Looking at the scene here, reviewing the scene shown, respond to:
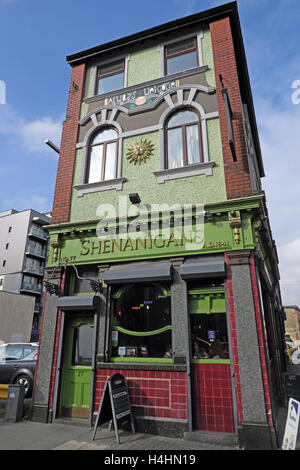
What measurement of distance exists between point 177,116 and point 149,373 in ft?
23.5

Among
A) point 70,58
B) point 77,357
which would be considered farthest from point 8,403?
point 70,58

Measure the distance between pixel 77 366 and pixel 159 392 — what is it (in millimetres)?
2393

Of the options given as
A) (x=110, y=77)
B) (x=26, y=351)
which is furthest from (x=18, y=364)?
(x=110, y=77)

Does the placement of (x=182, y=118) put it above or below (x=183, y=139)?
above

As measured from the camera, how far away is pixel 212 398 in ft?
20.8

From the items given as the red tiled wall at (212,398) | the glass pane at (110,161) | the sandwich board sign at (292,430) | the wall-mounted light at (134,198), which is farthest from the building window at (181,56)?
the sandwich board sign at (292,430)

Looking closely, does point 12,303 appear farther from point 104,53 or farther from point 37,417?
point 104,53

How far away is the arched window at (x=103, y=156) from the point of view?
9297 mm

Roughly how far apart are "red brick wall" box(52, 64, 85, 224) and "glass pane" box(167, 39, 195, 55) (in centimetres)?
322

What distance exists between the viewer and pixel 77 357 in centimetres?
794

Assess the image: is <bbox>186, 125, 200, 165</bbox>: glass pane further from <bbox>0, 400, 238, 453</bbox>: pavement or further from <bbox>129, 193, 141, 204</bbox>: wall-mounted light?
<bbox>0, 400, 238, 453</bbox>: pavement

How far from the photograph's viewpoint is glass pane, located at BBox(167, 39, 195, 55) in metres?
9.75

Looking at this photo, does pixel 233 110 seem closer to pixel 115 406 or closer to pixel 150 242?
pixel 150 242
